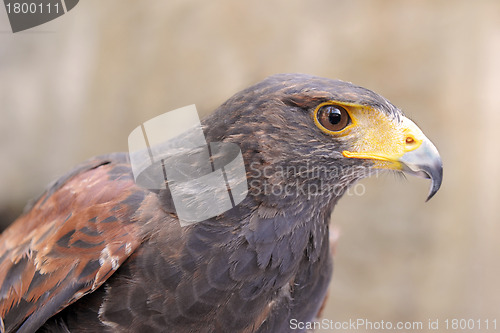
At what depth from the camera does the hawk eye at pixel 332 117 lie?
225cm

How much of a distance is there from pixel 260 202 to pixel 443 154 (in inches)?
127

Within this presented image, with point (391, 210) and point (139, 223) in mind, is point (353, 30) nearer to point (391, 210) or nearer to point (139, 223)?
point (391, 210)

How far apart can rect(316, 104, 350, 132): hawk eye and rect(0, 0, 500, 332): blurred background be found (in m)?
2.84

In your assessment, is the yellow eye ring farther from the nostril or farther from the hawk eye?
the nostril

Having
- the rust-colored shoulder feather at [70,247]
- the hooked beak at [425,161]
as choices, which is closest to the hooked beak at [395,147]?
the hooked beak at [425,161]

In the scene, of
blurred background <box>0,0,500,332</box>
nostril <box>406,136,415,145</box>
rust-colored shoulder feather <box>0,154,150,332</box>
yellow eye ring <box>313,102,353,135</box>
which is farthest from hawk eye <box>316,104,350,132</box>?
blurred background <box>0,0,500,332</box>

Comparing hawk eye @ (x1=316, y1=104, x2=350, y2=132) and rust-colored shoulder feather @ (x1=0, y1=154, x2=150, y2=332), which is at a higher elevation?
hawk eye @ (x1=316, y1=104, x2=350, y2=132)

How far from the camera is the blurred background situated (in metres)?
4.84

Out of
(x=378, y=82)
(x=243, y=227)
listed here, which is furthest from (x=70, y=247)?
(x=378, y=82)

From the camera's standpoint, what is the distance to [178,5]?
17.9ft

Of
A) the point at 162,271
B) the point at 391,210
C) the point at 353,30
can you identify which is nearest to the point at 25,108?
the point at 353,30

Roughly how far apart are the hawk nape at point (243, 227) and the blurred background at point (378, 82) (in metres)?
2.81

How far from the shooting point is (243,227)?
229 cm

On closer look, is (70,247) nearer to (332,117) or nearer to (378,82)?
(332,117)
